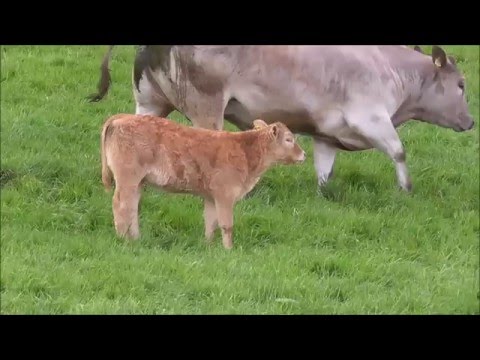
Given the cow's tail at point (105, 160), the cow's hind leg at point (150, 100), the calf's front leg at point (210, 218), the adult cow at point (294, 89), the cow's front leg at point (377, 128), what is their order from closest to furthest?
the cow's tail at point (105, 160) → the calf's front leg at point (210, 218) → the adult cow at point (294, 89) → the cow's front leg at point (377, 128) → the cow's hind leg at point (150, 100)

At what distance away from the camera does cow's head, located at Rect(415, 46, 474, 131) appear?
431 inches

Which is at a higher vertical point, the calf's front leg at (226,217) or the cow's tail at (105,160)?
the cow's tail at (105,160)

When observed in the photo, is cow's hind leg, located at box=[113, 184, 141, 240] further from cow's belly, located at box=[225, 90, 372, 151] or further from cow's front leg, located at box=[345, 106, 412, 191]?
cow's front leg, located at box=[345, 106, 412, 191]

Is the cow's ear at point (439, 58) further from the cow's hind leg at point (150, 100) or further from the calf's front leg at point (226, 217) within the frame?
the calf's front leg at point (226, 217)

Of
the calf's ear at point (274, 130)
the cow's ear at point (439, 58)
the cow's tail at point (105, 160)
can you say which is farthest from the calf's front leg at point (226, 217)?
the cow's ear at point (439, 58)

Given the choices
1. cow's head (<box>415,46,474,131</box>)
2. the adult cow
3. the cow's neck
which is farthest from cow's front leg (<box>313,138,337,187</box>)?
cow's head (<box>415,46,474,131</box>)

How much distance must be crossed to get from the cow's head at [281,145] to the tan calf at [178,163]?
8 centimetres

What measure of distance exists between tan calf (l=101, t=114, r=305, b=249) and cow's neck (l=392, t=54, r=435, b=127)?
271 centimetres

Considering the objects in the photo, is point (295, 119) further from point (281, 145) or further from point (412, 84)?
point (412, 84)

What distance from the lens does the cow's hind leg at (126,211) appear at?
27.4 feet

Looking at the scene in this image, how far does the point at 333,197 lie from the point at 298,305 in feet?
11.3

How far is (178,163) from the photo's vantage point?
8.36 meters

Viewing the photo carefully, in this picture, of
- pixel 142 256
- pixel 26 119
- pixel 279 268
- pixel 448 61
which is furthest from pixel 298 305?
pixel 26 119

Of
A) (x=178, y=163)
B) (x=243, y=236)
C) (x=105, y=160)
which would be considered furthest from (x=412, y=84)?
(x=105, y=160)
